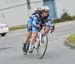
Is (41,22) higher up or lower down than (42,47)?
higher up

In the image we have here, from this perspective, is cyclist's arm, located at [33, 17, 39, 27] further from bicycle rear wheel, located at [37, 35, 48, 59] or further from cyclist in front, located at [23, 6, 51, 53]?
bicycle rear wheel, located at [37, 35, 48, 59]

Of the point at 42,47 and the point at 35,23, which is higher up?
the point at 35,23

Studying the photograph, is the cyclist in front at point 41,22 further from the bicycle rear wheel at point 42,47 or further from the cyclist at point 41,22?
the bicycle rear wheel at point 42,47

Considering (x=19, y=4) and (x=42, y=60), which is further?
(x=19, y=4)

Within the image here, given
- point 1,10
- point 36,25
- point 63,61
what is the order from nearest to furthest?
point 63,61 < point 36,25 < point 1,10

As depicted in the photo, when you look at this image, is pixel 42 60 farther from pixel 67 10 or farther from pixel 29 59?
pixel 67 10

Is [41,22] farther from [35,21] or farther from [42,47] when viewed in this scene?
[42,47]

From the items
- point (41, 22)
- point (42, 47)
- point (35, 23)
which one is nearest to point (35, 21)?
point (35, 23)

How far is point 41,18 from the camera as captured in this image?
1312 centimetres

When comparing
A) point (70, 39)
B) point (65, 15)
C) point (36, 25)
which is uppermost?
point (36, 25)

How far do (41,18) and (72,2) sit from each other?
1284 inches

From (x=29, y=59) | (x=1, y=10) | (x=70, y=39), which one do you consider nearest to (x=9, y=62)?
(x=29, y=59)

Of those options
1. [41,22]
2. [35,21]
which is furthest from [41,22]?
[35,21]

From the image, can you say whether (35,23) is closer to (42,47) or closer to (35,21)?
(35,21)
